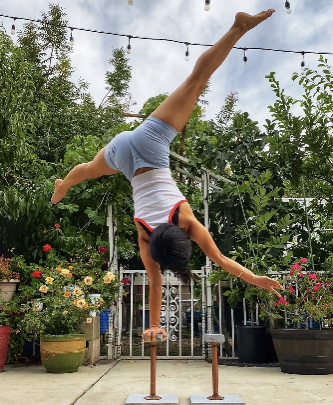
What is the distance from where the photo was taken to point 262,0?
330cm

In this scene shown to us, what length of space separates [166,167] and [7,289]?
10.4 feet

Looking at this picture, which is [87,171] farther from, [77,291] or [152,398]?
[77,291]

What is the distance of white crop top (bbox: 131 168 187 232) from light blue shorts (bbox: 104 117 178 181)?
4cm

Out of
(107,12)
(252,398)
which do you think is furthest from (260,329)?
(107,12)

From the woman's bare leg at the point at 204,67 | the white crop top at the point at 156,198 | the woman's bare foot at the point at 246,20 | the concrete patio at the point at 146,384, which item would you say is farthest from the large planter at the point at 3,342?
the woman's bare foot at the point at 246,20

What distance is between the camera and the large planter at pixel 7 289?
14.7 feet

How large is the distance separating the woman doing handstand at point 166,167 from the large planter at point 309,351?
227cm

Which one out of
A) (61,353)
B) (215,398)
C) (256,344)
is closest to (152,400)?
(215,398)

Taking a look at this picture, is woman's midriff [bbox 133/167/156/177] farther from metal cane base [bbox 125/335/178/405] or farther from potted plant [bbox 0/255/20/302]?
potted plant [bbox 0/255/20/302]

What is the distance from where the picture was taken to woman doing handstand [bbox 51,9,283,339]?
1.82 meters

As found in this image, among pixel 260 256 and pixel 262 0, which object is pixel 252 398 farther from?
pixel 262 0

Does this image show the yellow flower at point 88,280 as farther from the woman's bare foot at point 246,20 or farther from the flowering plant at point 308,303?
the woman's bare foot at point 246,20

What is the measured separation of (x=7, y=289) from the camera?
453cm

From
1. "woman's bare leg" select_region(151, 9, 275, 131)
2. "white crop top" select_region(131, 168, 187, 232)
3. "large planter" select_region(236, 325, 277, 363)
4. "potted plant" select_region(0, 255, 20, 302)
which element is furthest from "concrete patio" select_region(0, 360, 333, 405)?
"woman's bare leg" select_region(151, 9, 275, 131)
